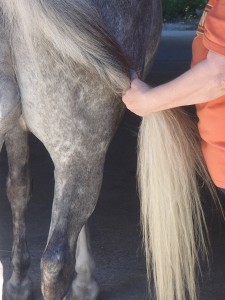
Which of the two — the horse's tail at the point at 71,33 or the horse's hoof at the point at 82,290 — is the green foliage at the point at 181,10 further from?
the horse's tail at the point at 71,33

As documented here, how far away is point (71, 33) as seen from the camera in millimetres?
2121

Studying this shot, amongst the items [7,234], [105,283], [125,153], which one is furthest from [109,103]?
[125,153]

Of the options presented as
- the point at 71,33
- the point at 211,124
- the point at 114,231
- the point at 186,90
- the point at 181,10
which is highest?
the point at 71,33

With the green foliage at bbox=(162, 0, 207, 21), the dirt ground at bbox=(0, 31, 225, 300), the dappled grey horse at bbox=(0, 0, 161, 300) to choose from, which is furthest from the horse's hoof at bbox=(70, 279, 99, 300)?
the green foliage at bbox=(162, 0, 207, 21)

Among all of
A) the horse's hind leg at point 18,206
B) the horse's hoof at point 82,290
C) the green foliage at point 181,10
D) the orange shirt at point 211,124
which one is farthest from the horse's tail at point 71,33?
the green foliage at point 181,10

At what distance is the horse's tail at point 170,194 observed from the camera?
A: 2.43 metres

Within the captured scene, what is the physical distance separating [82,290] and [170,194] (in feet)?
3.34

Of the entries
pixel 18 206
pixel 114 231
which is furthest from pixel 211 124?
pixel 114 231

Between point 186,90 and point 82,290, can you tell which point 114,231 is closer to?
point 82,290

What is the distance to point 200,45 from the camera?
223 cm

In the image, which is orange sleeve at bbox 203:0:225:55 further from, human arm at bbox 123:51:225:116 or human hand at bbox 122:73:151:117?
human hand at bbox 122:73:151:117

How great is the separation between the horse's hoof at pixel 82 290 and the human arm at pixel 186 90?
1.32 m

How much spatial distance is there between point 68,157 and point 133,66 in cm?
37

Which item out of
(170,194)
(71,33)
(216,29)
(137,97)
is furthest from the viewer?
(170,194)
